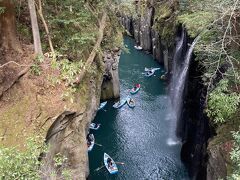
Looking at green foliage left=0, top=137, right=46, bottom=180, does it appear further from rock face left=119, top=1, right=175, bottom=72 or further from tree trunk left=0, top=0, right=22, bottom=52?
rock face left=119, top=1, right=175, bottom=72

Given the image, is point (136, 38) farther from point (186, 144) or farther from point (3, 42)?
point (3, 42)

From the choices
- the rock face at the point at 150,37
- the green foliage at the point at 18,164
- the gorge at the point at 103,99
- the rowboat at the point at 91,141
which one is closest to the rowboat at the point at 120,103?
the gorge at the point at 103,99

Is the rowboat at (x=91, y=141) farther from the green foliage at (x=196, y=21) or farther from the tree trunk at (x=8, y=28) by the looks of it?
the tree trunk at (x=8, y=28)

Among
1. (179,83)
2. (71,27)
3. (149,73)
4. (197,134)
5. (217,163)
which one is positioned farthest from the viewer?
(149,73)

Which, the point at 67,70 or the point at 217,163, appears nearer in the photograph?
the point at 67,70

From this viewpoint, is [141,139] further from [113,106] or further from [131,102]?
[113,106]

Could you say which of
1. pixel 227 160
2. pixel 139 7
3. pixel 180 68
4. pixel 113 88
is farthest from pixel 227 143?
pixel 139 7

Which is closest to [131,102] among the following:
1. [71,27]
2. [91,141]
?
[91,141]
